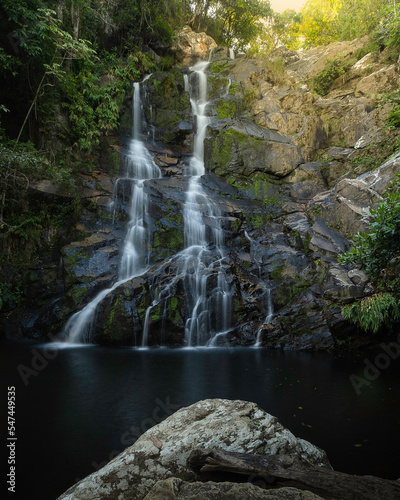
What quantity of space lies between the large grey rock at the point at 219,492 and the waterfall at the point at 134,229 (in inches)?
339

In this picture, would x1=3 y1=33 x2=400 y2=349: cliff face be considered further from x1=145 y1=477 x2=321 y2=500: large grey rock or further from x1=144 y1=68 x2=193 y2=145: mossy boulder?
x1=145 y1=477 x2=321 y2=500: large grey rock

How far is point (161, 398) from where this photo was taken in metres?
6.38

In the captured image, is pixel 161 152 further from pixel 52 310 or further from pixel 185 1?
pixel 185 1

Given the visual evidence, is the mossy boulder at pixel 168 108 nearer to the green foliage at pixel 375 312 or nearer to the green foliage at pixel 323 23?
the green foliage at pixel 323 23

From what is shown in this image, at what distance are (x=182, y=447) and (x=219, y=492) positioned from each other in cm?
108

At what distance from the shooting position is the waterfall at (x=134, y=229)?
1050 cm

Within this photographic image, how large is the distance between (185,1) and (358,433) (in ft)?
97.3

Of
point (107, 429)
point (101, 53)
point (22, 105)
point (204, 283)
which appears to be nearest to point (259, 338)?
point (204, 283)

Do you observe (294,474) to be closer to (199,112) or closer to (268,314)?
(268,314)

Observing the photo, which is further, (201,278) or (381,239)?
(201,278)
